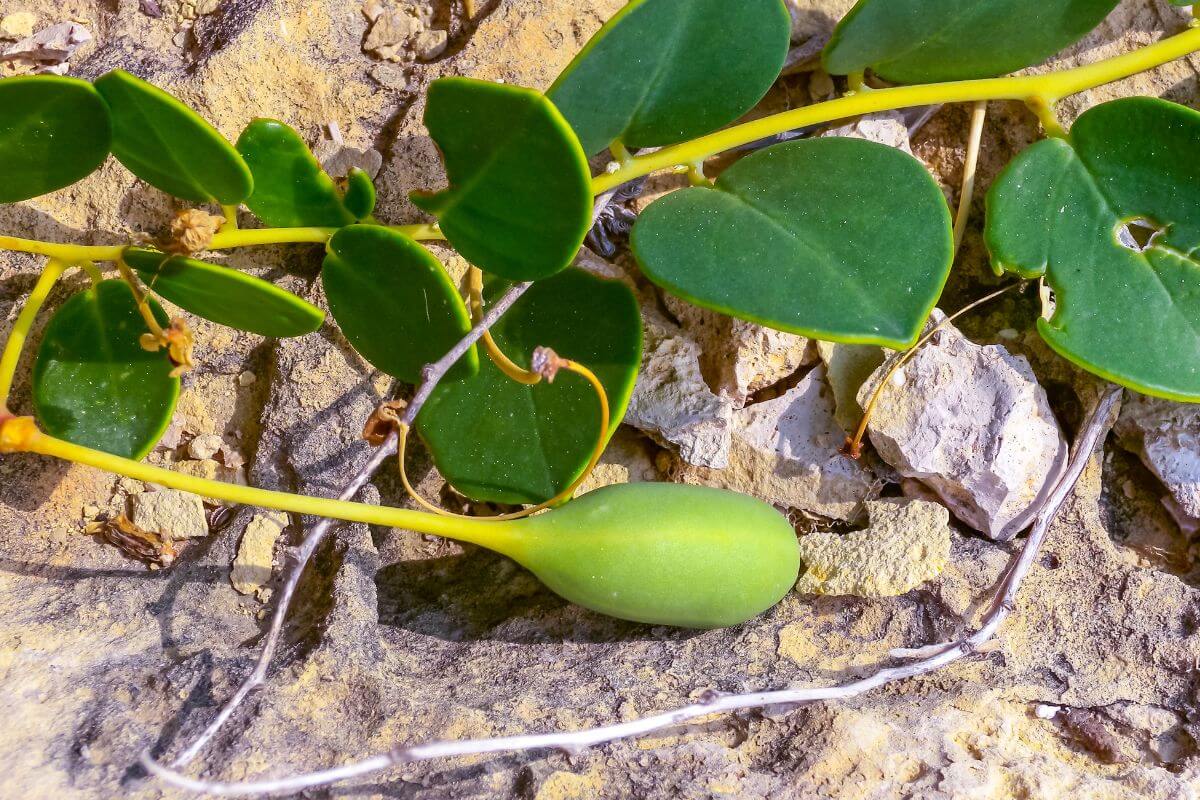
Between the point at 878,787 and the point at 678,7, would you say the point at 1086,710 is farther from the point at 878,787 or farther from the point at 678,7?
the point at 678,7

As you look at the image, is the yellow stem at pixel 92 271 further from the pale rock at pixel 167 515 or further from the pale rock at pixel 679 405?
the pale rock at pixel 679 405

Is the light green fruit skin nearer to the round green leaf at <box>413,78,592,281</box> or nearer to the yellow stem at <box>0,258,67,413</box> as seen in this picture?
the round green leaf at <box>413,78,592,281</box>

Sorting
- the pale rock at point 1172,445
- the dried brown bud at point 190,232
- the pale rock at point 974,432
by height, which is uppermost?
the dried brown bud at point 190,232

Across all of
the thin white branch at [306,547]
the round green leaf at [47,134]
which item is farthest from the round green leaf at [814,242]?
the round green leaf at [47,134]

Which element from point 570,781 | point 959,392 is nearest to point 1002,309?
point 959,392

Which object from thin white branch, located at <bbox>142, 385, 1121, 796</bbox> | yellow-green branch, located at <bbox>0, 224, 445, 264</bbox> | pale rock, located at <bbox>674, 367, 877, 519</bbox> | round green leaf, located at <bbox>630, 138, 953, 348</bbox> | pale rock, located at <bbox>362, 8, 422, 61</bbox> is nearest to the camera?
thin white branch, located at <bbox>142, 385, 1121, 796</bbox>

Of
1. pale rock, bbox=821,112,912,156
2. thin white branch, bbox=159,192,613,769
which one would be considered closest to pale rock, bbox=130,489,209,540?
thin white branch, bbox=159,192,613,769
